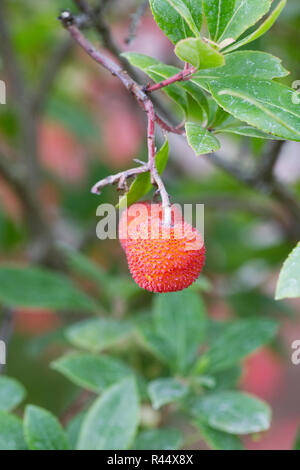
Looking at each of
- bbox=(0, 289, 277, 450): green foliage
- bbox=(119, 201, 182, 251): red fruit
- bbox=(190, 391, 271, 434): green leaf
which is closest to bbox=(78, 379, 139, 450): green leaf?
bbox=(0, 289, 277, 450): green foliage

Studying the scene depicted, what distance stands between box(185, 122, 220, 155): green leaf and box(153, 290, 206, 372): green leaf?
44 cm

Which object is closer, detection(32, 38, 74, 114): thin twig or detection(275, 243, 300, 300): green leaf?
detection(275, 243, 300, 300): green leaf

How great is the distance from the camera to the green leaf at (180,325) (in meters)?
0.92

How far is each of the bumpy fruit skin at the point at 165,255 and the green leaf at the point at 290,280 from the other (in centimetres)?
14

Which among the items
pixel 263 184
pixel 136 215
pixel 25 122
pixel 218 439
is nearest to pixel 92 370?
pixel 218 439

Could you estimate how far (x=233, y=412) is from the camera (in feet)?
2.60

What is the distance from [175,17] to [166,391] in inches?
18.2

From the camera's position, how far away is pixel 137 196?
623 mm

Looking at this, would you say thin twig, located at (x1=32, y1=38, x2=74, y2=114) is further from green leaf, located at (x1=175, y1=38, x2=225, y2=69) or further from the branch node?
green leaf, located at (x1=175, y1=38, x2=225, y2=69)

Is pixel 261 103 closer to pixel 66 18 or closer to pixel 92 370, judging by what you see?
pixel 66 18

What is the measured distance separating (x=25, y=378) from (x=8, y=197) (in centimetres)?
63

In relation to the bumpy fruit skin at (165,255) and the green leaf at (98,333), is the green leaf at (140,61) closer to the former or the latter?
the bumpy fruit skin at (165,255)

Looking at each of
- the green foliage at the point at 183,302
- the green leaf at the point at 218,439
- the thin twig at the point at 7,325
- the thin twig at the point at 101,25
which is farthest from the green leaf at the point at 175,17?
the thin twig at the point at 7,325

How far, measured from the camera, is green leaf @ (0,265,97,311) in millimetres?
1009
